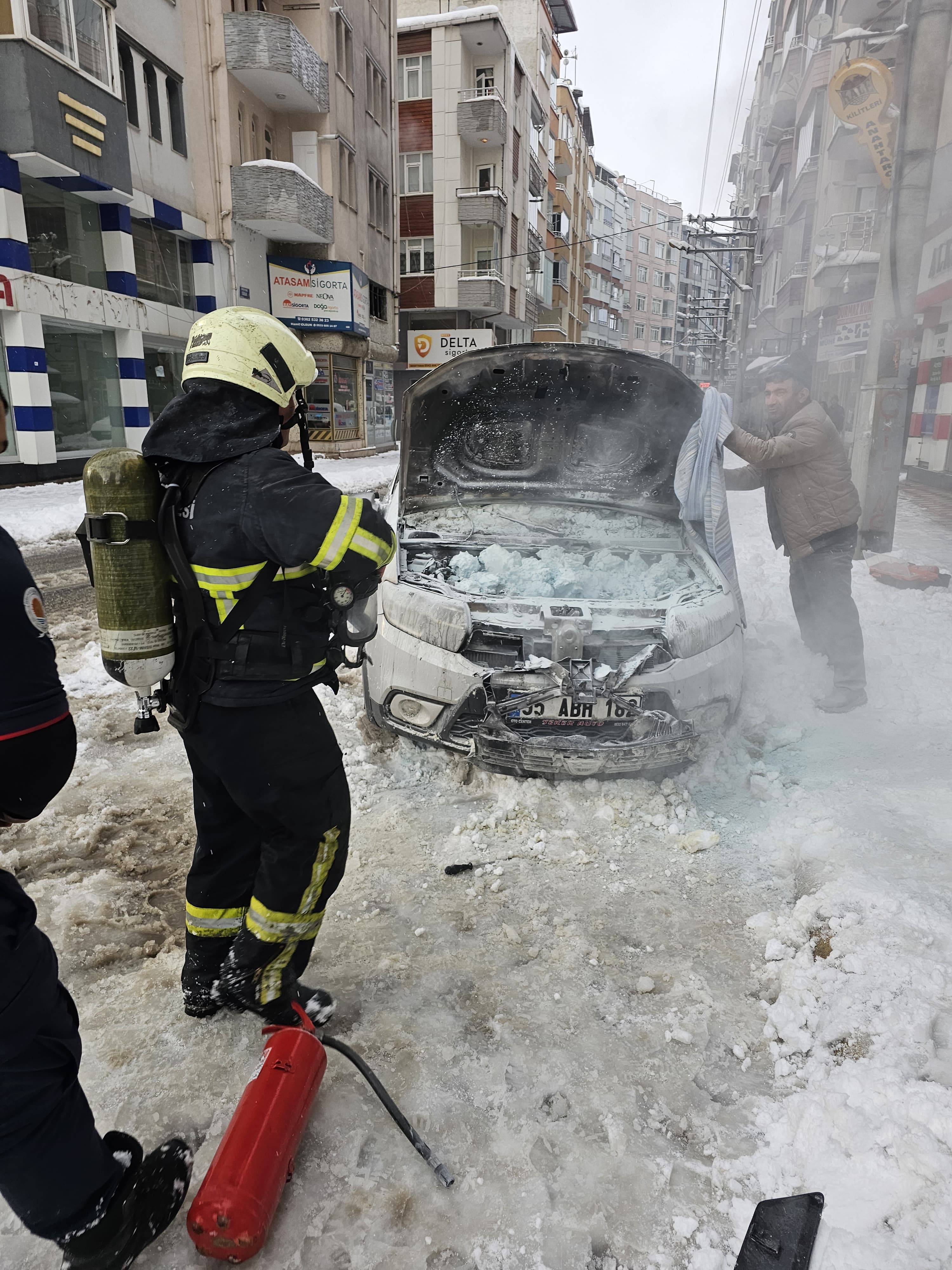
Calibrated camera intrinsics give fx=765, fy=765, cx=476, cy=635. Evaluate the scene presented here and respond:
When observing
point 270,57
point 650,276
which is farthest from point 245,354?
point 650,276

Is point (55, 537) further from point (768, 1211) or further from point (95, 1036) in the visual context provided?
point (768, 1211)

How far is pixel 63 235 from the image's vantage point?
13.8 meters

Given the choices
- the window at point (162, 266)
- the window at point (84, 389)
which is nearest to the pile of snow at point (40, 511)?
the window at point (84, 389)

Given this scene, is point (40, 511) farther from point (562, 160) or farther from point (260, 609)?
point (562, 160)

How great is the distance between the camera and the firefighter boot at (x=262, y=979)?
2.25 m

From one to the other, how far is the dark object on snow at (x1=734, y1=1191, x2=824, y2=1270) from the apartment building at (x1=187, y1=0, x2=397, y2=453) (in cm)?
1701

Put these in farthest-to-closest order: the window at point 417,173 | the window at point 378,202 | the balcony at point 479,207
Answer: the window at point 417,173 < the balcony at point 479,207 < the window at point 378,202

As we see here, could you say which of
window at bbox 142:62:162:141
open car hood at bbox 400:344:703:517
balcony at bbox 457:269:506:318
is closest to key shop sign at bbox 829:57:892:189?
open car hood at bbox 400:344:703:517

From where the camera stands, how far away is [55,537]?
9836 mm

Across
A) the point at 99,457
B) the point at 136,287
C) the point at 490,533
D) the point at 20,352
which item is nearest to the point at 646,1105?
the point at 99,457

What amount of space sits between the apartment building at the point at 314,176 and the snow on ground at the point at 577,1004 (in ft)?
49.4

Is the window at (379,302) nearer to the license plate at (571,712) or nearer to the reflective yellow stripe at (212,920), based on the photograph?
the license plate at (571,712)

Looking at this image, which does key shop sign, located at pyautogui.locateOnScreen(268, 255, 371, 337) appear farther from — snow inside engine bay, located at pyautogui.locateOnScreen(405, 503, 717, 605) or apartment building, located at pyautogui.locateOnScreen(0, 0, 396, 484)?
snow inside engine bay, located at pyautogui.locateOnScreen(405, 503, 717, 605)

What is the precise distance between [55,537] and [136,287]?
8158 millimetres
